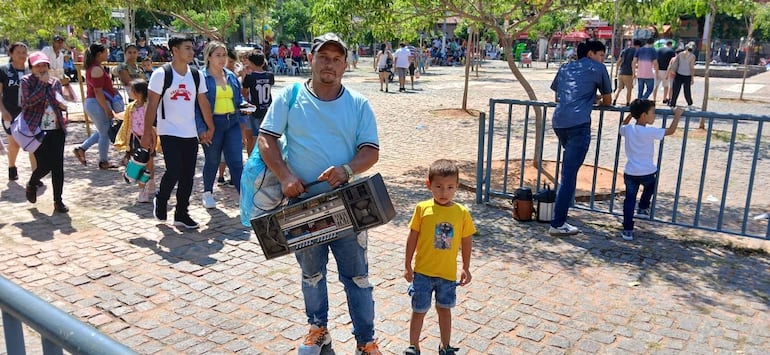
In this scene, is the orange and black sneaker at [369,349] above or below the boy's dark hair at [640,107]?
below

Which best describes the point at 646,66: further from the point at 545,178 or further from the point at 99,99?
the point at 99,99

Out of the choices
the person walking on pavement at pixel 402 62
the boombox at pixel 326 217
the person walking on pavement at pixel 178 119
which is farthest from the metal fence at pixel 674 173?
the person walking on pavement at pixel 402 62

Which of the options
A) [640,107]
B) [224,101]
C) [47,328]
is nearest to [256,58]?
[224,101]

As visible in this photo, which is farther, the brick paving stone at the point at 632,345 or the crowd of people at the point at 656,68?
the crowd of people at the point at 656,68

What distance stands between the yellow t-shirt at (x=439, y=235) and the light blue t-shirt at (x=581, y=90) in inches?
Result: 114

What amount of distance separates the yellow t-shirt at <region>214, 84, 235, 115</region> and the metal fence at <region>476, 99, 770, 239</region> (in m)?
2.80

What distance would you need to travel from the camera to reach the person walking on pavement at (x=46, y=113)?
656cm

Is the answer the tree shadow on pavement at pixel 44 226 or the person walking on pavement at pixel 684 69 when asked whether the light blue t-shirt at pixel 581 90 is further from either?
the person walking on pavement at pixel 684 69

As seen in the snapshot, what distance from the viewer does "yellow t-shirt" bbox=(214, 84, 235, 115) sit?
22.8ft

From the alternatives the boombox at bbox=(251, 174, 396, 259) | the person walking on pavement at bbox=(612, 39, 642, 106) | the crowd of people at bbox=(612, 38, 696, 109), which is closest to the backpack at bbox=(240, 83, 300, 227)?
the boombox at bbox=(251, 174, 396, 259)

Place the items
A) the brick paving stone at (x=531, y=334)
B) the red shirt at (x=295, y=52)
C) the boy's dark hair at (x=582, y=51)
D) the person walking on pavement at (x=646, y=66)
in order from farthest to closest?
the red shirt at (x=295, y=52), the person walking on pavement at (x=646, y=66), the boy's dark hair at (x=582, y=51), the brick paving stone at (x=531, y=334)

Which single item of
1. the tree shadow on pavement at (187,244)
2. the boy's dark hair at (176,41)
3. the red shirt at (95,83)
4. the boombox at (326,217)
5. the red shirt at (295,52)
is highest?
A: the boy's dark hair at (176,41)

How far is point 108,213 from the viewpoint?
6906 mm

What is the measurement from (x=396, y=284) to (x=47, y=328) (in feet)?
12.0
